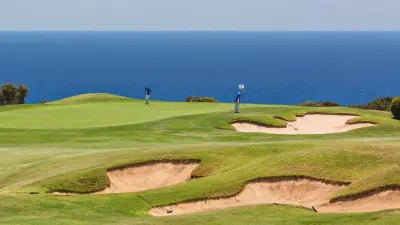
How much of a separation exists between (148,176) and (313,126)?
2003 cm

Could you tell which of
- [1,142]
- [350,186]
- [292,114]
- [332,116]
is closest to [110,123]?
[1,142]

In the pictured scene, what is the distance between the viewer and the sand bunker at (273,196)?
53.8 feet

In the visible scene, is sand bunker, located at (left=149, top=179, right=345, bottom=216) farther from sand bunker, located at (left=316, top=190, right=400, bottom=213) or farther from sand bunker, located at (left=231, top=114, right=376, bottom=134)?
sand bunker, located at (left=231, top=114, right=376, bottom=134)

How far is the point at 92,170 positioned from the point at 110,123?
1623 cm

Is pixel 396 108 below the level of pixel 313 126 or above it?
above

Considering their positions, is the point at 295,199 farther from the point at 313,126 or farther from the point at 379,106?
the point at 379,106

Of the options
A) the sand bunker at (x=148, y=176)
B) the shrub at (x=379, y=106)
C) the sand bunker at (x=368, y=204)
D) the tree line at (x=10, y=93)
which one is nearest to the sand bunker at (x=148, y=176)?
the sand bunker at (x=148, y=176)

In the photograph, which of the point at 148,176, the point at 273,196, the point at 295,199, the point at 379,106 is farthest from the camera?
the point at 379,106

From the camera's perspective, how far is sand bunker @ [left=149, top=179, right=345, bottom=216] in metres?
16.4

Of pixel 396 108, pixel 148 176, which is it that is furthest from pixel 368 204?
pixel 396 108

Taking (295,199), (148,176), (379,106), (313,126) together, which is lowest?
(295,199)

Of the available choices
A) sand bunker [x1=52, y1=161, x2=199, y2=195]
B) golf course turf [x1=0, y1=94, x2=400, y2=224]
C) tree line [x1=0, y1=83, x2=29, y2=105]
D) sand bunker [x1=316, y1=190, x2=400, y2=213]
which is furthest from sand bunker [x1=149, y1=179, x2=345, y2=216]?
tree line [x1=0, y1=83, x2=29, y2=105]

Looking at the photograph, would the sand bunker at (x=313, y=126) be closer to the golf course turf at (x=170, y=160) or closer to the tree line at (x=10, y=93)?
the golf course turf at (x=170, y=160)

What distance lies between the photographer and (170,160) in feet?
70.5
